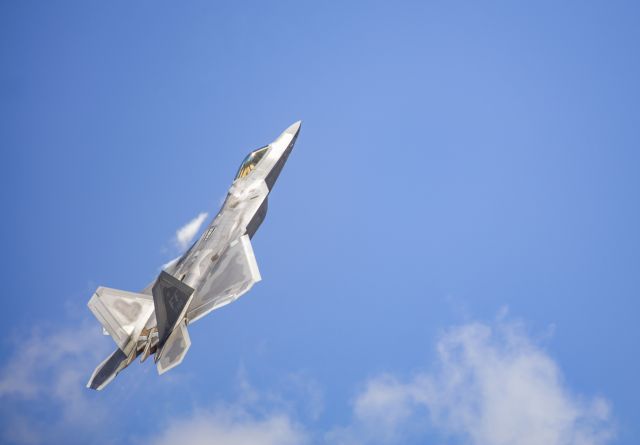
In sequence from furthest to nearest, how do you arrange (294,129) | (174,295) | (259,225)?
(294,129), (259,225), (174,295)

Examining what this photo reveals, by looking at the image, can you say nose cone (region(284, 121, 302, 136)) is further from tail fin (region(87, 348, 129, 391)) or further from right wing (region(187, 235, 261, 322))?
tail fin (region(87, 348, 129, 391))

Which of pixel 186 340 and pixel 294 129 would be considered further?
pixel 294 129

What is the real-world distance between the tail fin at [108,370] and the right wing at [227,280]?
383cm

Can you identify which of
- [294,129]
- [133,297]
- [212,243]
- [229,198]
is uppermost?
[294,129]

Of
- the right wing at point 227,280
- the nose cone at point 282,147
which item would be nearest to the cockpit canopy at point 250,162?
the nose cone at point 282,147

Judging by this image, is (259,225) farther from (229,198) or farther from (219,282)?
(219,282)

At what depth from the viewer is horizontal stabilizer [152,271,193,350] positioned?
2167 cm

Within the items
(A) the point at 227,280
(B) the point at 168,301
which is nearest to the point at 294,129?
(A) the point at 227,280

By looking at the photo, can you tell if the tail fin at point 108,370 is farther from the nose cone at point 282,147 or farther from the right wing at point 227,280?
the nose cone at point 282,147

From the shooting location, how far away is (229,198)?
32281 mm

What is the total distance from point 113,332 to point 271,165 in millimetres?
14510

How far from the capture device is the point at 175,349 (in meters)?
22.6

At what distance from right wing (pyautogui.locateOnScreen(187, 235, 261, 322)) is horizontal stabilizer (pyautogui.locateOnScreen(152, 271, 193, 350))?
1023 mm

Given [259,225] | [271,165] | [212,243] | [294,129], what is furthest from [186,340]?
[294,129]
